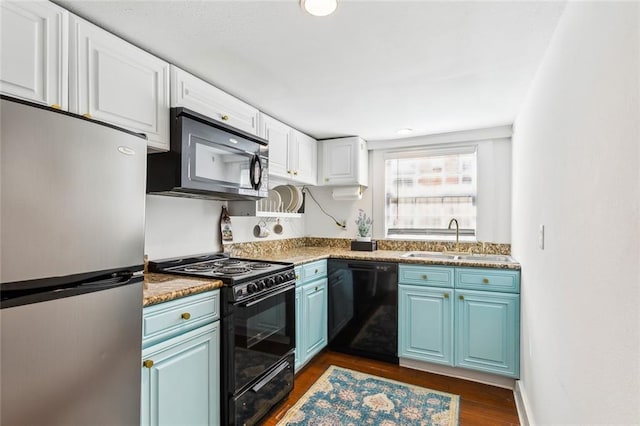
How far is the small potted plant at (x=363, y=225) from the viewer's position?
3455 millimetres

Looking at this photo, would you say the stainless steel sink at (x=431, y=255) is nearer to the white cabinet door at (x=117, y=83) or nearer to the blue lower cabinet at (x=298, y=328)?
the blue lower cabinet at (x=298, y=328)

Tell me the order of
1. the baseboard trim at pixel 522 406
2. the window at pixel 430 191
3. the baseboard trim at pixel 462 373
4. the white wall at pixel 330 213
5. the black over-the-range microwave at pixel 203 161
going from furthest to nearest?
the white wall at pixel 330 213, the window at pixel 430 191, the baseboard trim at pixel 462 373, the baseboard trim at pixel 522 406, the black over-the-range microwave at pixel 203 161

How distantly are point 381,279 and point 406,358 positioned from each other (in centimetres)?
70

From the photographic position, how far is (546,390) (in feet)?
4.83

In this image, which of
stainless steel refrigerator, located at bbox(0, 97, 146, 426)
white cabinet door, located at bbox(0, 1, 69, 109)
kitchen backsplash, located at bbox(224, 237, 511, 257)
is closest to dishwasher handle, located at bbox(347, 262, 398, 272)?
kitchen backsplash, located at bbox(224, 237, 511, 257)

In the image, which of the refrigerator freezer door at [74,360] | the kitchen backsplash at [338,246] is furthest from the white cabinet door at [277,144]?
the refrigerator freezer door at [74,360]

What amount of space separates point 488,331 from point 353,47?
2.23 m

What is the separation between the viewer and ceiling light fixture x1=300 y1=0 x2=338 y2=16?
1276mm

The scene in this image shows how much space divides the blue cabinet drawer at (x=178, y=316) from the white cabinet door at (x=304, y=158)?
1576 mm

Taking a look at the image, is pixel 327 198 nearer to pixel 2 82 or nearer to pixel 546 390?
pixel 546 390

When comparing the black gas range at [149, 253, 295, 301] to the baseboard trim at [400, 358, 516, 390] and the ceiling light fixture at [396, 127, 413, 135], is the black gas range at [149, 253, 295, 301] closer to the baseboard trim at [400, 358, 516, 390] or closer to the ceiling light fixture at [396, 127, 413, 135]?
the baseboard trim at [400, 358, 516, 390]

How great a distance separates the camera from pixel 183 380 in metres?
1.53

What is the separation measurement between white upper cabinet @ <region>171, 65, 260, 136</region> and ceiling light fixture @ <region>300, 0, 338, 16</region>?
88cm

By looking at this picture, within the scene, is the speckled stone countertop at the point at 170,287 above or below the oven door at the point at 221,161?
below
